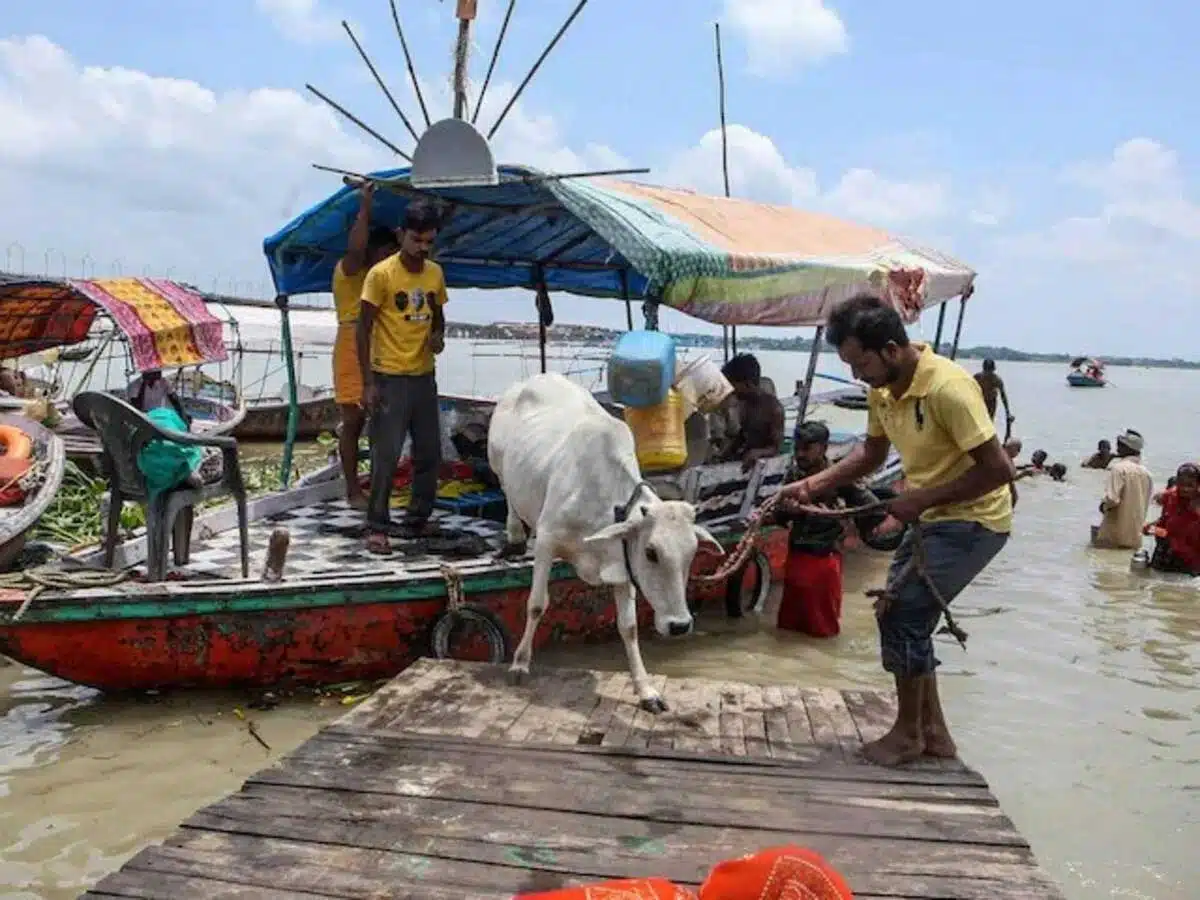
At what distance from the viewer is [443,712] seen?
15.9 ft

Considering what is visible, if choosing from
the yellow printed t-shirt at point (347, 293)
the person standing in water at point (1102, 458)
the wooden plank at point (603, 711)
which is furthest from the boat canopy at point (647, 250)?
the person standing in water at point (1102, 458)

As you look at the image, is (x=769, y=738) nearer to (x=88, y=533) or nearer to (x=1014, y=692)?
(x=1014, y=692)

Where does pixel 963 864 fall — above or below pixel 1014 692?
above

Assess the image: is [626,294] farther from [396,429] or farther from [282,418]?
[282,418]

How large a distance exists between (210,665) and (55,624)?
0.81m

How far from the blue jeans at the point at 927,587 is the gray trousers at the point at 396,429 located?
12.7 ft

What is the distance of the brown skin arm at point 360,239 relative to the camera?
7613 mm

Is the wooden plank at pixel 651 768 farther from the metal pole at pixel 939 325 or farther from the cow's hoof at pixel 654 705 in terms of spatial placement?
the metal pole at pixel 939 325

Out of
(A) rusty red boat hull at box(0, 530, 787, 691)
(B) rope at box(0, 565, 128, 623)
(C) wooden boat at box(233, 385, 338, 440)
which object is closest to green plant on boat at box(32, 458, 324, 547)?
(B) rope at box(0, 565, 128, 623)

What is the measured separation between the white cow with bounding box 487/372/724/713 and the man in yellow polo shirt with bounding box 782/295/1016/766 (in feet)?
3.38

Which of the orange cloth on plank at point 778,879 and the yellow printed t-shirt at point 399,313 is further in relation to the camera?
the yellow printed t-shirt at point 399,313

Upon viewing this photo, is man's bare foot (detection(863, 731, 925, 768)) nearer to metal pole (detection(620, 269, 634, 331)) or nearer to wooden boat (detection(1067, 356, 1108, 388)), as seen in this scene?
metal pole (detection(620, 269, 634, 331))

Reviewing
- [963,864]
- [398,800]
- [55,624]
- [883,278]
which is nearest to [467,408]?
[883,278]

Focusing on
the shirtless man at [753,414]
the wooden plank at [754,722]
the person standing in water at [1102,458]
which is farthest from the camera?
the person standing in water at [1102,458]
